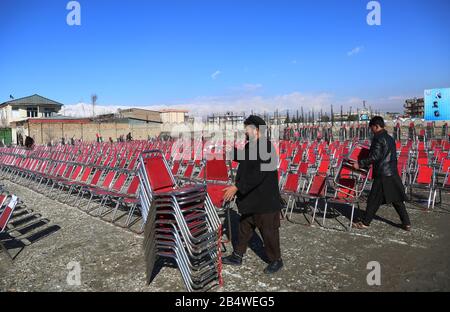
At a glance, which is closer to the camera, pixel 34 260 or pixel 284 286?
pixel 284 286

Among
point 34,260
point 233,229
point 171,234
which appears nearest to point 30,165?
point 34,260

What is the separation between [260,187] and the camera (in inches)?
154

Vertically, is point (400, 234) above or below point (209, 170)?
below

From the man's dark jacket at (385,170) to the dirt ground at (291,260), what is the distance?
0.56 meters

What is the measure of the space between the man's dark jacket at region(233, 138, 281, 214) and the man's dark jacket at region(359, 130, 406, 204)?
225 cm

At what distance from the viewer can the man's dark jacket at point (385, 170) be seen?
5.34 metres

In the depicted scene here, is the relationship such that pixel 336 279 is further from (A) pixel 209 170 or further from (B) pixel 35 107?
(B) pixel 35 107

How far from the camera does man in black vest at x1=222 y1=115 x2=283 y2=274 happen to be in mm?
3896

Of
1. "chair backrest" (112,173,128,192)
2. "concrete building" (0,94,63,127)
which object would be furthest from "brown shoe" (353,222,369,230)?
"concrete building" (0,94,63,127)

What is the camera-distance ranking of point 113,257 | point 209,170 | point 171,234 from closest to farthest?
1. point 171,234
2. point 113,257
3. point 209,170

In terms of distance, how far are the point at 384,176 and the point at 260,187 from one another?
2512mm

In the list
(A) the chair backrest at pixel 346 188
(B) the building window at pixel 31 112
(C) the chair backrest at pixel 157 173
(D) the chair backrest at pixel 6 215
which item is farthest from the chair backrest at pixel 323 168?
(B) the building window at pixel 31 112

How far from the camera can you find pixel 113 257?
15.3 feet

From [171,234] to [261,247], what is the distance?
4.97 feet
